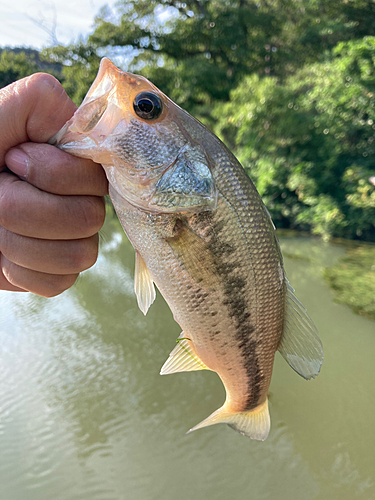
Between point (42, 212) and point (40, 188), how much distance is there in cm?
9

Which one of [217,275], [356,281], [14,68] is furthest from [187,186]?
[14,68]

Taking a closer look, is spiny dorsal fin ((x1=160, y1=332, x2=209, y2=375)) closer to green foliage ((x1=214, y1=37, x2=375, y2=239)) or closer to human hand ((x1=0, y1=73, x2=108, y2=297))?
human hand ((x1=0, y1=73, x2=108, y2=297))

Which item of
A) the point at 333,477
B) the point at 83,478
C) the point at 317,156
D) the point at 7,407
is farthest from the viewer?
the point at 317,156

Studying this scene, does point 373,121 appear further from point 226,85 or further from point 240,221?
point 240,221

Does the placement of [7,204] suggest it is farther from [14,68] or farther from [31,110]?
[14,68]

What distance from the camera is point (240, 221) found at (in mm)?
1072

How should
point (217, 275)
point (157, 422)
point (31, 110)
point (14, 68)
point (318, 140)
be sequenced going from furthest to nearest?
point (14, 68), point (318, 140), point (157, 422), point (217, 275), point (31, 110)

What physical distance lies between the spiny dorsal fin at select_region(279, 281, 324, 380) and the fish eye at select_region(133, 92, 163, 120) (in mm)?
794

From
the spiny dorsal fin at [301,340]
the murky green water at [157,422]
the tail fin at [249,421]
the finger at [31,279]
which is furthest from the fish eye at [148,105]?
the murky green water at [157,422]

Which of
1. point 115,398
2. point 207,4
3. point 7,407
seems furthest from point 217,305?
point 207,4

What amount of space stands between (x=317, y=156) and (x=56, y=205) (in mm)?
11759

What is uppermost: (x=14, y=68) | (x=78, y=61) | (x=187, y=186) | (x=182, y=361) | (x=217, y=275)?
(x=78, y=61)

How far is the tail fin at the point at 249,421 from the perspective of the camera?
1382 millimetres

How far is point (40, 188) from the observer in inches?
41.0
